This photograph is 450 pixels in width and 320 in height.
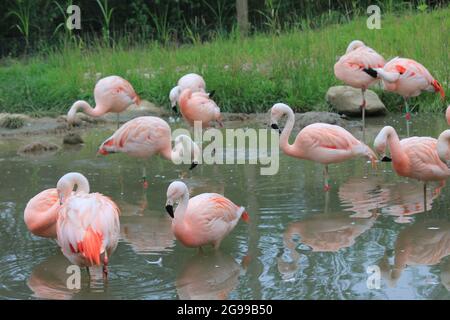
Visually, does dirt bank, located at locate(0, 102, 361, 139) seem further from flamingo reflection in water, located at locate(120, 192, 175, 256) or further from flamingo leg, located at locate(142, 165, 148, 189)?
flamingo reflection in water, located at locate(120, 192, 175, 256)

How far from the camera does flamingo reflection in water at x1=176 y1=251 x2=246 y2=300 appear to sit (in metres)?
4.16

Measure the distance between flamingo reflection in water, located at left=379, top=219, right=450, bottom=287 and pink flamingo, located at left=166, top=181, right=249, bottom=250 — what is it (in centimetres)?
94

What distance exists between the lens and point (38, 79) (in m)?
10.6

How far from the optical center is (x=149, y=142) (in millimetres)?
6730

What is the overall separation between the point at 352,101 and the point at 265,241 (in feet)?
14.9

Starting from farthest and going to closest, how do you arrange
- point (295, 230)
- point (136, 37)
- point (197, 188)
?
1. point (136, 37)
2. point (197, 188)
3. point (295, 230)

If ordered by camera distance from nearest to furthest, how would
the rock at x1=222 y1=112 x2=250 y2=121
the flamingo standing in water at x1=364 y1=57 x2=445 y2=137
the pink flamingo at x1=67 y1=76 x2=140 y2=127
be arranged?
the flamingo standing in water at x1=364 y1=57 x2=445 y2=137 < the pink flamingo at x1=67 y1=76 x2=140 y2=127 < the rock at x1=222 y1=112 x2=250 y2=121

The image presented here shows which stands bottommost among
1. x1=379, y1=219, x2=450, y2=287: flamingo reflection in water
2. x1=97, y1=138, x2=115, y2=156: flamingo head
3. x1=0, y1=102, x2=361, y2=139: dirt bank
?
x1=379, y1=219, x2=450, y2=287: flamingo reflection in water

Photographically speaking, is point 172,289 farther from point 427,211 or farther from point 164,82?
point 164,82

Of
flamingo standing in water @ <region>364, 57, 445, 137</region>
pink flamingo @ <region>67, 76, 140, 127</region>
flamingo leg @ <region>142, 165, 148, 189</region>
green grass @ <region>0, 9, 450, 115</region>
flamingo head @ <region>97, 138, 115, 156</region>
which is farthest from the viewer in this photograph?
green grass @ <region>0, 9, 450, 115</region>

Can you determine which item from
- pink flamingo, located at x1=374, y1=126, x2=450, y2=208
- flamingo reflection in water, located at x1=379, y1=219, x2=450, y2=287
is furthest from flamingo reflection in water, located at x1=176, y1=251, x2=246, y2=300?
pink flamingo, located at x1=374, y1=126, x2=450, y2=208

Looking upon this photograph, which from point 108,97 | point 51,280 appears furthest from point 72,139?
point 51,280

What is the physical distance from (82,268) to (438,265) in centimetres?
189
